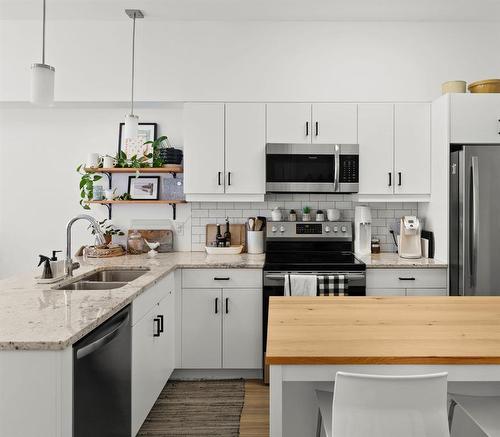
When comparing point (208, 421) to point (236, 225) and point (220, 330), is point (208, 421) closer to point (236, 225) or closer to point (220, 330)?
point (220, 330)

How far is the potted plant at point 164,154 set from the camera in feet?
12.4

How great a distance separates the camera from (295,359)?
140 centimetres

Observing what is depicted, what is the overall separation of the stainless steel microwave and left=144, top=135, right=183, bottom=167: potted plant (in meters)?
0.80

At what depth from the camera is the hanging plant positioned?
3.88 meters

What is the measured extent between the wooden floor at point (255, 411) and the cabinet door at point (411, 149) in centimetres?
194

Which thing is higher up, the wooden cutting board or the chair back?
the wooden cutting board

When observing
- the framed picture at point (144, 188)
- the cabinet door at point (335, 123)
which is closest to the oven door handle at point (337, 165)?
the cabinet door at point (335, 123)

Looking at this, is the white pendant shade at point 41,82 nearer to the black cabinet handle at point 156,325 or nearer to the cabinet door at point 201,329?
the black cabinet handle at point 156,325

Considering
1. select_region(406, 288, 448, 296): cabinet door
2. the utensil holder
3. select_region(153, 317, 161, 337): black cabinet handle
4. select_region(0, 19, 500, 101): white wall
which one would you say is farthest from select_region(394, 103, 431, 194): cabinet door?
select_region(153, 317, 161, 337): black cabinet handle

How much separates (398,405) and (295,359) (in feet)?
1.07

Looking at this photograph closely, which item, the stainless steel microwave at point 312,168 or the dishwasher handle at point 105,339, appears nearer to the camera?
the dishwasher handle at point 105,339

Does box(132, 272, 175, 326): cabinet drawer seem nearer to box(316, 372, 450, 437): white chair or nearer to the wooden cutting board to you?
the wooden cutting board

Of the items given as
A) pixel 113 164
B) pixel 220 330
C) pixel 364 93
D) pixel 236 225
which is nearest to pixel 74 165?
pixel 113 164

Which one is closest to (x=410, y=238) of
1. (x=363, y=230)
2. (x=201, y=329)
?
(x=363, y=230)
